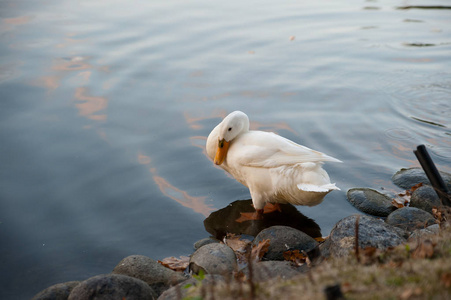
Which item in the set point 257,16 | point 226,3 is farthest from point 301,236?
point 226,3

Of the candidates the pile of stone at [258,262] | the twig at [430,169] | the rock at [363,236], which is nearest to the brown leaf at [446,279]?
the pile of stone at [258,262]

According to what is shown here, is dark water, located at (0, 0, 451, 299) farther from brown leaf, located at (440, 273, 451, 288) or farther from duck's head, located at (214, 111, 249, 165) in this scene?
brown leaf, located at (440, 273, 451, 288)

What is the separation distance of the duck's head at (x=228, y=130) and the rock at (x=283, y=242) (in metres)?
1.44

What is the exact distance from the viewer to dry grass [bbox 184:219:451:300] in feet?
8.17

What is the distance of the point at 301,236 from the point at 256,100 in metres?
4.19

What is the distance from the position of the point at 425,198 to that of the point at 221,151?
8.29 ft

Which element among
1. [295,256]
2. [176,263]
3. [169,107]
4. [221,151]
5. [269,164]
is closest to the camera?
[295,256]

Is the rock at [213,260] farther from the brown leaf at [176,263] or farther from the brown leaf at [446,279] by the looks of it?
the brown leaf at [446,279]

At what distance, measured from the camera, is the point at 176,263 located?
5148 millimetres

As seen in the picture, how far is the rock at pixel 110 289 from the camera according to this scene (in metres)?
3.87

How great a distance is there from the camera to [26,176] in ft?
21.7

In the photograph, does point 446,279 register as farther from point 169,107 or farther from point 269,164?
point 169,107

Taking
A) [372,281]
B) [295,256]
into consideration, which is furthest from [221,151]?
[372,281]

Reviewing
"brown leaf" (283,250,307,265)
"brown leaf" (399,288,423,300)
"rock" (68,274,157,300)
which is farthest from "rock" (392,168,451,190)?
"brown leaf" (399,288,423,300)
